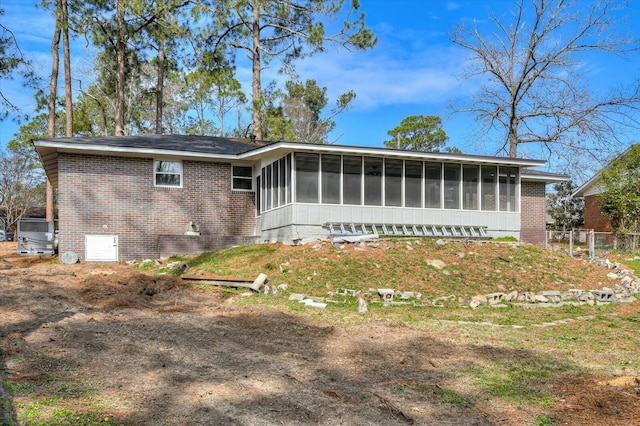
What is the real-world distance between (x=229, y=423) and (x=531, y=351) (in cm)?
459

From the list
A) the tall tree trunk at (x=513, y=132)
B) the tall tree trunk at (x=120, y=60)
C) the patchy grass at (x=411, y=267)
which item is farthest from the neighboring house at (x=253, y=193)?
the tall tree trunk at (x=513, y=132)

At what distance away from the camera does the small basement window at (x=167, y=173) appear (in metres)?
16.8

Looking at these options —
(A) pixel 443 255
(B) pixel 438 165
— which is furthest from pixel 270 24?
(A) pixel 443 255

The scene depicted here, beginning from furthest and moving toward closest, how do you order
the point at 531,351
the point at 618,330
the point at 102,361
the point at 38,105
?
the point at 38,105 < the point at 618,330 < the point at 531,351 < the point at 102,361

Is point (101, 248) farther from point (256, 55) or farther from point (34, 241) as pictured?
point (256, 55)

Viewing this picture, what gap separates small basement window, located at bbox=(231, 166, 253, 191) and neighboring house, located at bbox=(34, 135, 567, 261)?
0.04 meters

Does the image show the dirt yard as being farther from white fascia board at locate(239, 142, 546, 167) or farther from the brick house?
the brick house

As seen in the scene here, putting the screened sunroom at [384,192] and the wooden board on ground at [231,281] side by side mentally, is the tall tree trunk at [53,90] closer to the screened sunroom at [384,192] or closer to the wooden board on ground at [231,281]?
the screened sunroom at [384,192]

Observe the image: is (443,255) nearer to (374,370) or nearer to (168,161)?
(374,370)

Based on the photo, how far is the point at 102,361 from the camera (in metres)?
5.61

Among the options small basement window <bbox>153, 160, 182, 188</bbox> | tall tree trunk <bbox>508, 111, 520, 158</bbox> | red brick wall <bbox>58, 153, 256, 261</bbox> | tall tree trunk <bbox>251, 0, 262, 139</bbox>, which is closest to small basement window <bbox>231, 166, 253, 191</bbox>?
red brick wall <bbox>58, 153, 256, 261</bbox>

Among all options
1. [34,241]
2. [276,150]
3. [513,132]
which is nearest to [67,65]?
[34,241]

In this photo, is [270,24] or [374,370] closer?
[374,370]

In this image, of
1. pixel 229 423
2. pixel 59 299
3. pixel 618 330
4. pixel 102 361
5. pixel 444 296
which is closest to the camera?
pixel 229 423
